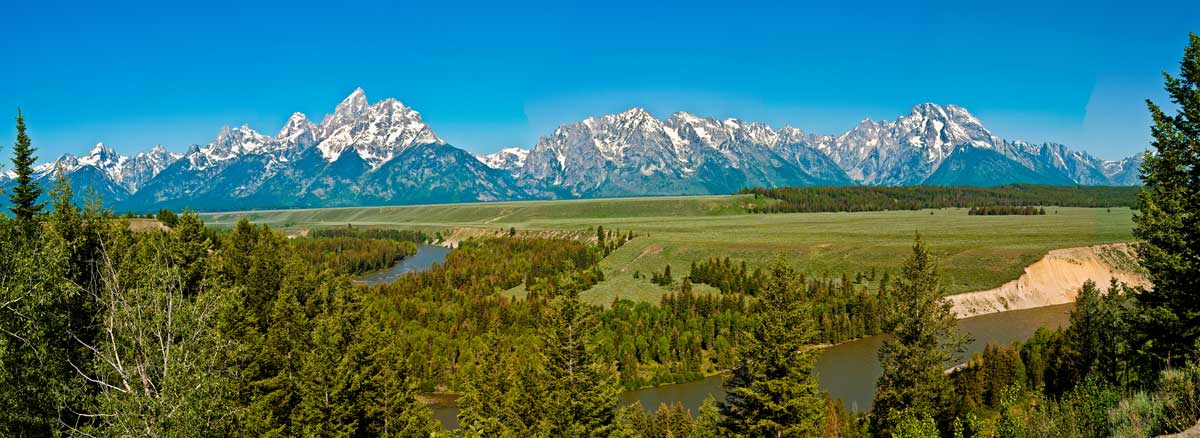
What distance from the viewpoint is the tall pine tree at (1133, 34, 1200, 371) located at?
17125 mm

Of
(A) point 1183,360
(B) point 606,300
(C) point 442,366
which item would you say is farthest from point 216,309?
(B) point 606,300

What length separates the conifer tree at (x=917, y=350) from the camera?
25.1m

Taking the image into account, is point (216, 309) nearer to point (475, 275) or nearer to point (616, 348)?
point (616, 348)

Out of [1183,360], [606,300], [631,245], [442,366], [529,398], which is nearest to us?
[1183,360]

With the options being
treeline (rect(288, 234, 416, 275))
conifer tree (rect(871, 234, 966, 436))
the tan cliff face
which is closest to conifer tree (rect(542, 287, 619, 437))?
conifer tree (rect(871, 234, 966, 436))

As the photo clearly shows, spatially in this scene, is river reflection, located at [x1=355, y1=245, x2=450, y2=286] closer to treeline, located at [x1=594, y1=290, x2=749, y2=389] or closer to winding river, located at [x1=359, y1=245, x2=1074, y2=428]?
treeline, located at [x1=594, y1=290, x2=749, y2=389]

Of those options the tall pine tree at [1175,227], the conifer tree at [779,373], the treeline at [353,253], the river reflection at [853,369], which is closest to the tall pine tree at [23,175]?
the river reflection at [853,369]

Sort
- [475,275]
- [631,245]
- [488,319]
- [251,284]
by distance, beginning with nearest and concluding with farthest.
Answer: [251,284]
[488,319]
[475,275]
[631,245]

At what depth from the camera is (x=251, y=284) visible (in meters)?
41.2

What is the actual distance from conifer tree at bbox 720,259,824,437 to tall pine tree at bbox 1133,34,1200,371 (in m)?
10.0

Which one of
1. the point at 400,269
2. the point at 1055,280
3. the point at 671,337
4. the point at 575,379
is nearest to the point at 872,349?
the point at 671,337

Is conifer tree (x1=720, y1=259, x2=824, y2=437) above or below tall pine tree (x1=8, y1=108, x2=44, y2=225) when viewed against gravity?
below

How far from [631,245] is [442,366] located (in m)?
93.3

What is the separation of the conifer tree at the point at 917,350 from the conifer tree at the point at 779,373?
13.8 feet
